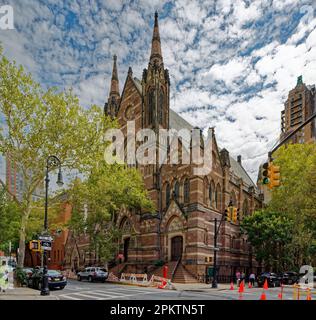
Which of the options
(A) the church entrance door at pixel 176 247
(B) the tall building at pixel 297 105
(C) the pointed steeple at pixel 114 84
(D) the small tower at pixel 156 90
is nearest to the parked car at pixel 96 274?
(A) the church entrance door at pixel 176 247

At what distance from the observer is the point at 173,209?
39.7 m

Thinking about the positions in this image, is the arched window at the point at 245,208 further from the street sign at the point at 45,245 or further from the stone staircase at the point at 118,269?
the street sign at the point at 45,245

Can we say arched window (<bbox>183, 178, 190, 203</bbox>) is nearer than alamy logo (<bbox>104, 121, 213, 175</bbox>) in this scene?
Yes

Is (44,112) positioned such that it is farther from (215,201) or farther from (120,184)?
(215,201)

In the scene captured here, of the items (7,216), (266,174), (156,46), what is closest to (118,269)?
(7,216)

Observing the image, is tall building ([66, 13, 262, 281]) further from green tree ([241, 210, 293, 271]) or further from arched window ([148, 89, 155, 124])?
green tree ([241, 210, 293, 271])

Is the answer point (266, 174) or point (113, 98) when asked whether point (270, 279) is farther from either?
point (113, 98)

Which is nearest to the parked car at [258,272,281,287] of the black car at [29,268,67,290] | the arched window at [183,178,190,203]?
the arched window at [183,178,190,203]

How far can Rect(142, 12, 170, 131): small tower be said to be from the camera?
44344mm

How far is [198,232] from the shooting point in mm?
37031

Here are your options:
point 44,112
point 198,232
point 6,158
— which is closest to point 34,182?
point 6,158

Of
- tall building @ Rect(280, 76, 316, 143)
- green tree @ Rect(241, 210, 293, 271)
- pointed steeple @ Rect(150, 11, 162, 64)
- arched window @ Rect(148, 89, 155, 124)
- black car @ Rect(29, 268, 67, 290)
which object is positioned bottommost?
black car @ Rect(29, 268, 67, 290)
